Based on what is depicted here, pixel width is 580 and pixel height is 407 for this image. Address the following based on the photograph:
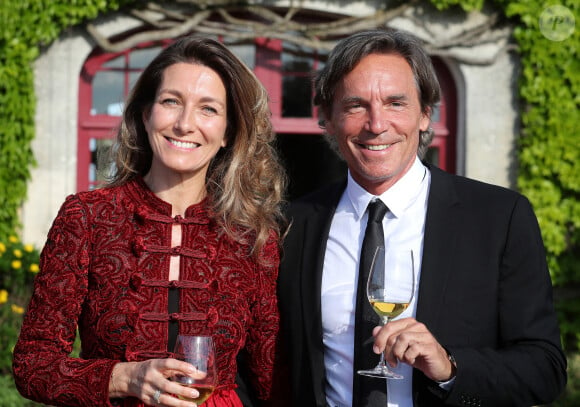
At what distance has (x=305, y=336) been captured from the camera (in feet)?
9.59

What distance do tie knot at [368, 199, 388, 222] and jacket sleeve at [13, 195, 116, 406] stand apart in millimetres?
1034

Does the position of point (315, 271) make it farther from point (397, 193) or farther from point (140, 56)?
point (140, 56)

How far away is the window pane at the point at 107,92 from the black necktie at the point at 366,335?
16.9ft

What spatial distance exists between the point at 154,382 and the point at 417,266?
3.35 ft

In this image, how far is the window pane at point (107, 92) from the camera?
25.0 ft

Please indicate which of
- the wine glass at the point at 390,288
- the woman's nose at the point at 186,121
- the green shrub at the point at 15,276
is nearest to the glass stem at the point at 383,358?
the wine glass at the point at 390,288

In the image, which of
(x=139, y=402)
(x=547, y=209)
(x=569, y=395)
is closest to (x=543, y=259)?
(x=139, y=402)

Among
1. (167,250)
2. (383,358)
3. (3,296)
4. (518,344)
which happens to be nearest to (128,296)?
(167,250)

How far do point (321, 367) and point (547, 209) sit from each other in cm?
504

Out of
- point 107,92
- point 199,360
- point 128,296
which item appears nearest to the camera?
point 199,360

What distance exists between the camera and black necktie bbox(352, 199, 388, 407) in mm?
2723

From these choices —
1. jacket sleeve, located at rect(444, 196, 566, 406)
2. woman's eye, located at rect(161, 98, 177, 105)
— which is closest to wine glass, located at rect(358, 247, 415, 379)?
jacket sleeve, located at rect(444, 196, 566, 406)

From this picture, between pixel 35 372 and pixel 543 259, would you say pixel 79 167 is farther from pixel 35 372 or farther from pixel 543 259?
pixel 543 259

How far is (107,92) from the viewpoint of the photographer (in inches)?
301
